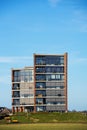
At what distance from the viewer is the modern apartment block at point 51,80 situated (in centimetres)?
15638

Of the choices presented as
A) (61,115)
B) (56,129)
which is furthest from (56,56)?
(56,129)

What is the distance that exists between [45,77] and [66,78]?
7066mm

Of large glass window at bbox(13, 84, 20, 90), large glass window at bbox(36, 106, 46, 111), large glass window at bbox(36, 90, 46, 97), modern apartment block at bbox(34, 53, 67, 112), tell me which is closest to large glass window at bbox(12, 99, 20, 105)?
large glass window at bbox(13, 84, 20, 90)

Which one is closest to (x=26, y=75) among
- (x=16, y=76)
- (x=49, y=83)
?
(x=16, y=76)

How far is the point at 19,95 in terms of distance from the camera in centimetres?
16638

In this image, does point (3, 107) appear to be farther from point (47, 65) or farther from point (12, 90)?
point (47, 65)

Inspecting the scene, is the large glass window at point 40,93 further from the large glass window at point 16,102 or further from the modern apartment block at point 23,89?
the large glass window at point 16,102

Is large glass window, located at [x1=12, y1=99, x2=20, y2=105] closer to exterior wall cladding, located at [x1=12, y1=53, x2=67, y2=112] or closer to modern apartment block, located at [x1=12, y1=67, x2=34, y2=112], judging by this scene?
modern apartment block, located at [x1=12, y1=67, x2=34, y2=112]

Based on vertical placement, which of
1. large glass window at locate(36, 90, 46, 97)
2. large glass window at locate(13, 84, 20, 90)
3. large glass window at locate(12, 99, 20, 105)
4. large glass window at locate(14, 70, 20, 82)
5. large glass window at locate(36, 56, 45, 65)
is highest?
large glass window at locate(36, 56, 45, 65)

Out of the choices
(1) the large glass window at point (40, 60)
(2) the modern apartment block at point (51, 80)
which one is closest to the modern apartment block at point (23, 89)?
(2) the modern apartment block at point (51, 80)

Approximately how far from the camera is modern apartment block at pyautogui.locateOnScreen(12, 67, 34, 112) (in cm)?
16238

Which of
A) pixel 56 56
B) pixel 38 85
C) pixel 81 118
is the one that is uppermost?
pixel 56 56

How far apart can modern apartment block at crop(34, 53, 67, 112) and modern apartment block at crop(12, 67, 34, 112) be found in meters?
4.70

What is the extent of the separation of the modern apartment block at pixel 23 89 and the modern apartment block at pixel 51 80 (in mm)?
4696
